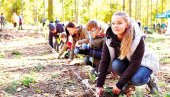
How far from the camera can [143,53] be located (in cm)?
512

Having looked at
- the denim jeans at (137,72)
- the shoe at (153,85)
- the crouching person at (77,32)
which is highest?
the crouching person at (77,32)

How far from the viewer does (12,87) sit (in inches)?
Answer: 274

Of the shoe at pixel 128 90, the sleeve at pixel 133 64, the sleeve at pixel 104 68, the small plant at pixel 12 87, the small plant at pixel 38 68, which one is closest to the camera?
the sleeve at pixel 133 64

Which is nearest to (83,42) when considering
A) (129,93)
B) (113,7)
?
(129,93)

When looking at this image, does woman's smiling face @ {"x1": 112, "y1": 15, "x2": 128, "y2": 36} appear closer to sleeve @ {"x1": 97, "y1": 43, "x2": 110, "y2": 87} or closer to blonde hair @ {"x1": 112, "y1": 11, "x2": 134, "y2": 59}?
blonde hair @ {"x1": 112, "y1": 11, "x2": 134, "y2": 59}

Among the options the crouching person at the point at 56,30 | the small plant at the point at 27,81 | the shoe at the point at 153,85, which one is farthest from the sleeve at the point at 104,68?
the crouching person at the point at 56,30

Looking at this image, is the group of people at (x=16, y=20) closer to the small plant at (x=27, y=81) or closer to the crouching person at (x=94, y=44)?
A: the crouching person at (x=94, y=44)

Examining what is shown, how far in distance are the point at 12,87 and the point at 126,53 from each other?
2733 millimetres

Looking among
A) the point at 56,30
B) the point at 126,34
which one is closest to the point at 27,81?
the point at 126,34

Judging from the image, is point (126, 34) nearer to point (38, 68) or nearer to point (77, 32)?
point (77, 32)

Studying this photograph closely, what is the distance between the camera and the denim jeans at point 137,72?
5266mm

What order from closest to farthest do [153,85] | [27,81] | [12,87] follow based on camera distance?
1. [153,85]
2. [12,87]
3. [27,81]

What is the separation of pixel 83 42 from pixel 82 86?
5.47 ft

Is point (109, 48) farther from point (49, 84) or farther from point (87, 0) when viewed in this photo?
point (87, 0)
